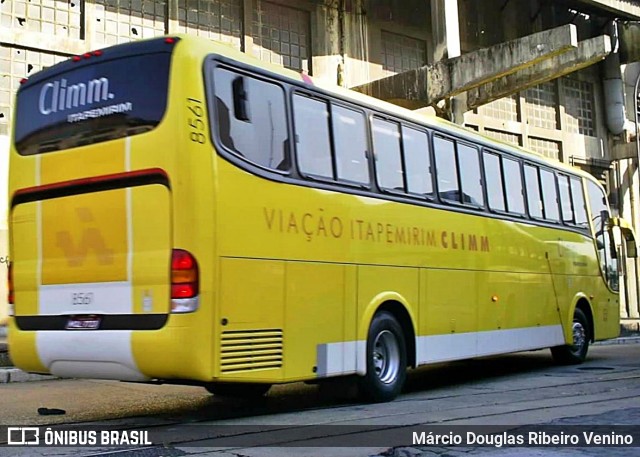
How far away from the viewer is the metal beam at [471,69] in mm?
18562

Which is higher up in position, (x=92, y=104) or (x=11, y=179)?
(x=92, y=104)

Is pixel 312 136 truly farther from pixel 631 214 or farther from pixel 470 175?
pixel 631 214

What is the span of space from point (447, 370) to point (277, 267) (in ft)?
23.2

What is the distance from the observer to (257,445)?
→ 6.48 meters

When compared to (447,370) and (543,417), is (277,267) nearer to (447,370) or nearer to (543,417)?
(543,417)

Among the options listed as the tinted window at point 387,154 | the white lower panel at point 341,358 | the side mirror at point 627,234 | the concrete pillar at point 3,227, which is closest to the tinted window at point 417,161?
the tinted window at point 387,154

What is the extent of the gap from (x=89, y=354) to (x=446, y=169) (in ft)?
18.3

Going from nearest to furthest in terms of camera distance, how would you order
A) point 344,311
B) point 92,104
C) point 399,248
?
point 92,104 → point 344,311 → point 399,248

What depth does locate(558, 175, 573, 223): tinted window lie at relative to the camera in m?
14.0

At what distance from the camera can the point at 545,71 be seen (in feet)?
68.3

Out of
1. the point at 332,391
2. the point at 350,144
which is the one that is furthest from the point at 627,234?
the point at 350,144

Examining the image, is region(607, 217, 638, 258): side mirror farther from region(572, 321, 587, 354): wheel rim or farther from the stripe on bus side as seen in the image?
the stripe on bus side

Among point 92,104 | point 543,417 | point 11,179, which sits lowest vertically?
point 543,417

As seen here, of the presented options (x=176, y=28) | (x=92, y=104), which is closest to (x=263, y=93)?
(x=92, y=104)
